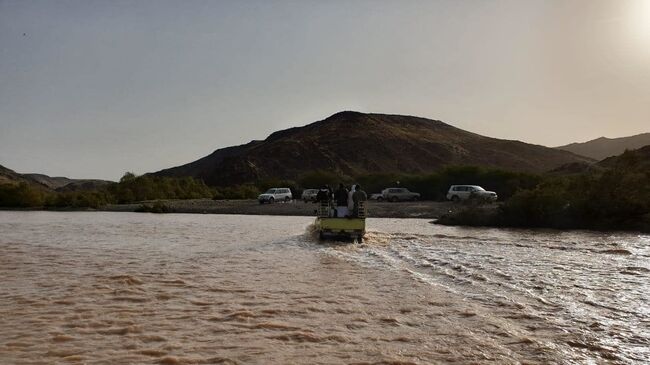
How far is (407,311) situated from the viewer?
29.1 ft

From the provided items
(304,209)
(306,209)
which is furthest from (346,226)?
(304,209)

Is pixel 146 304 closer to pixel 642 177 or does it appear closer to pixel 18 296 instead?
pixel 18 296

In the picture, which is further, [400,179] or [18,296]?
[400,179]

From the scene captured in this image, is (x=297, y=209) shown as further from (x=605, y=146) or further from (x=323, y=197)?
(x=605, y=146)

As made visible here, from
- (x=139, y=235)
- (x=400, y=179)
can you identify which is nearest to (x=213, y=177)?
(x=400, y=179)

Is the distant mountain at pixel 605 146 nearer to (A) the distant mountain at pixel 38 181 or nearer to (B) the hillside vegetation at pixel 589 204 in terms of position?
(A) the distant mountain at pixel 38 181

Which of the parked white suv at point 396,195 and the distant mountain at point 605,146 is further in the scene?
the distant mountain at point 605,146

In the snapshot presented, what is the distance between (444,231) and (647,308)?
1703cm

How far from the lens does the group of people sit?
20281mm

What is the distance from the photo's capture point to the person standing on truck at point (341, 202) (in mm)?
20766

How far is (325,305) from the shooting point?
31.0ft

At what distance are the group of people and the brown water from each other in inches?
100

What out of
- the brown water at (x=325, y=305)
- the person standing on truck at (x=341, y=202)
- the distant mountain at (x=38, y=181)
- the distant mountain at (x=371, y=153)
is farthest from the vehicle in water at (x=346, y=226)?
the distant mountain at (x=371, y=153)

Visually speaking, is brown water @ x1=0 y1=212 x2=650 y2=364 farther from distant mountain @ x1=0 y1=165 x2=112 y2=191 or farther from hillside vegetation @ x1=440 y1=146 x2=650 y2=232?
distant mountain @ x1=0 y1=165 x2=112 y2=191
